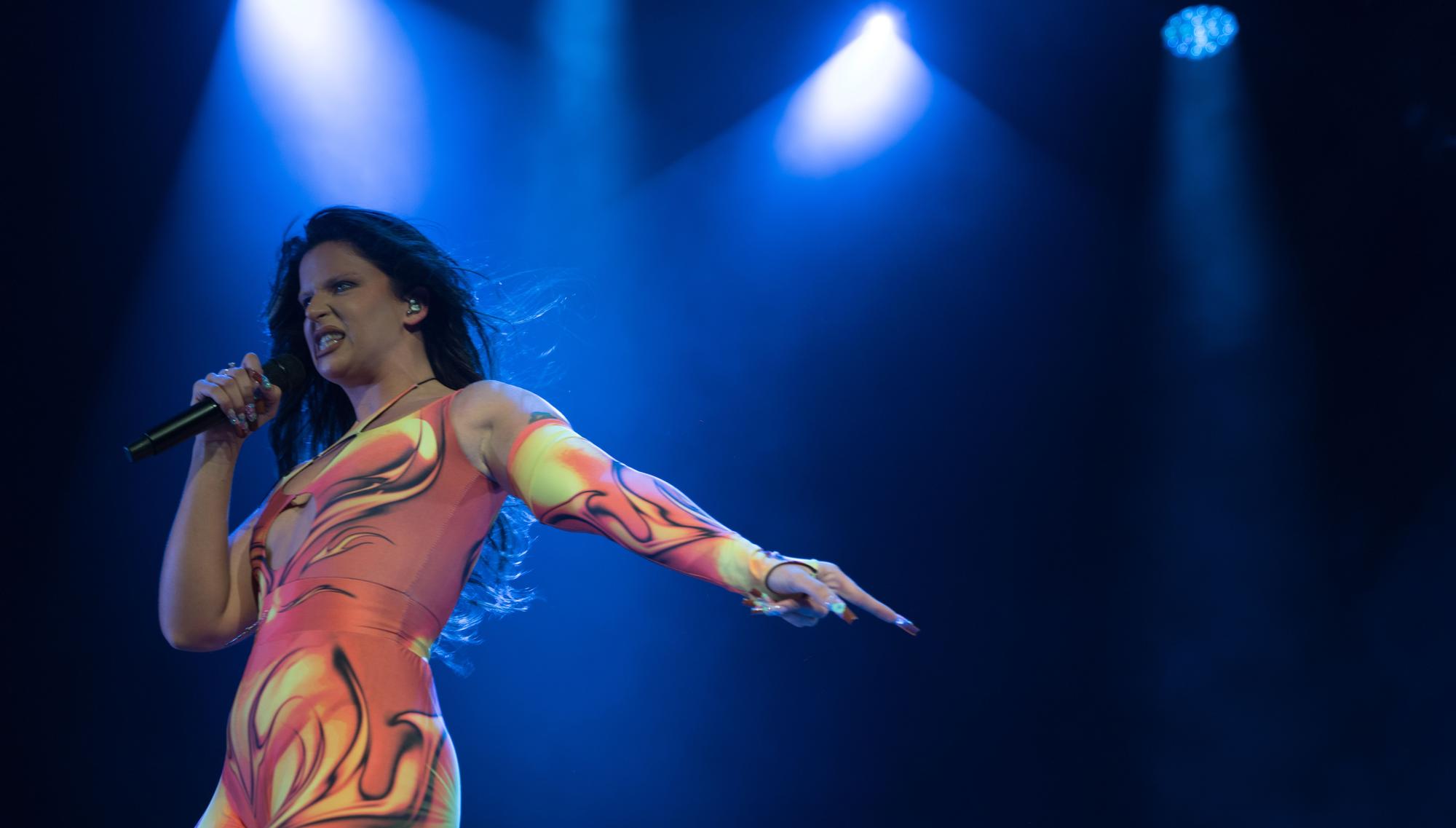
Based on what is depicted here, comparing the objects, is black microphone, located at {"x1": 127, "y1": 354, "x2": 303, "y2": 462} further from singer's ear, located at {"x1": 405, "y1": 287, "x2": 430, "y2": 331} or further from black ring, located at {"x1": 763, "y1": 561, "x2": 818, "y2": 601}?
→ black ring, located at {"x1": 763, "y1": 561, "x2": 818, "y2": 601}

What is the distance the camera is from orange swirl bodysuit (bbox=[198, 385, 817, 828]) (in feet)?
4.73

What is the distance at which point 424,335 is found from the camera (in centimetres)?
207

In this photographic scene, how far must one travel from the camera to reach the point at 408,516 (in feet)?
5.50

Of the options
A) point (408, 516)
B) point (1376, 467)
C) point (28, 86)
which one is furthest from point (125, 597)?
point (1376, 467)

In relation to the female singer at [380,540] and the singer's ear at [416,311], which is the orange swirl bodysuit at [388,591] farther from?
the singer's ear at [416,311]

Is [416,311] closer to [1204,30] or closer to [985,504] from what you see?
[985,504]

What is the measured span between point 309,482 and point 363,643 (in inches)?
15.9

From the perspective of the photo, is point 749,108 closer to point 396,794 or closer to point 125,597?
point 125,597

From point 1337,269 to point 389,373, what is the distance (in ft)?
9.99

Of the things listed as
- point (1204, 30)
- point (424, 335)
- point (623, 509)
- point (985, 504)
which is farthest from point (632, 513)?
point (1204, 30)

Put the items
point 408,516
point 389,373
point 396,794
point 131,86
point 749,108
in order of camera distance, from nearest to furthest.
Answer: point 396,794 < point 408,516 < point 389,373 < point 131,86 < point 749,108

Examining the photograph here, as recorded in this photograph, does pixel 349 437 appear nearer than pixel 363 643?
No

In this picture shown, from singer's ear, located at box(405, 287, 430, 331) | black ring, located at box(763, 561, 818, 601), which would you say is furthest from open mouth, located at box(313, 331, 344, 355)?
black ring, located at box(763, 561, 818, 601)

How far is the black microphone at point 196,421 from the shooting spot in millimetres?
1648
